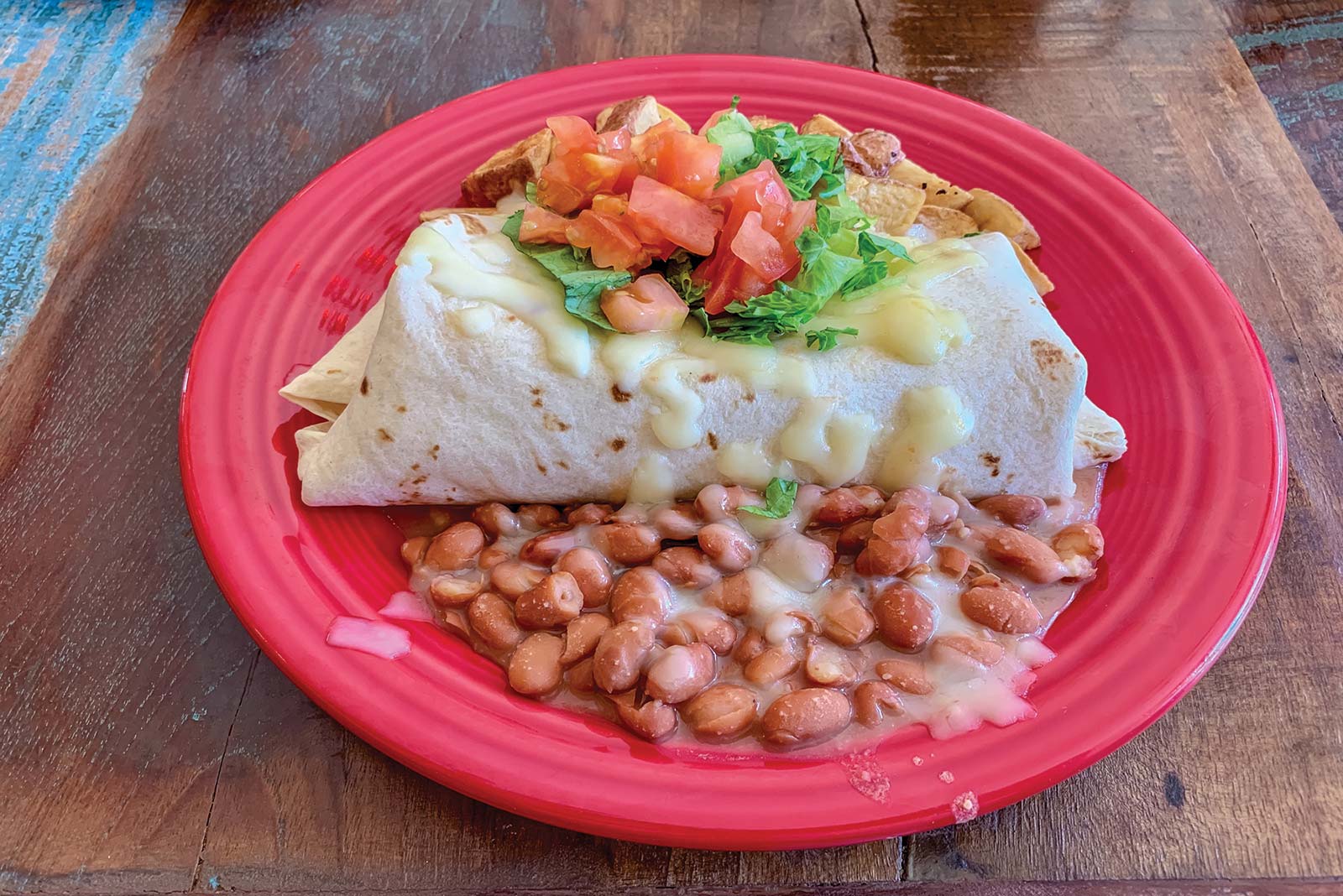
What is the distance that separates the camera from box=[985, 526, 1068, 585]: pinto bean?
163cm

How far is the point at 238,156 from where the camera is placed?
2.62 m

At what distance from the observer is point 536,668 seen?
1496mm

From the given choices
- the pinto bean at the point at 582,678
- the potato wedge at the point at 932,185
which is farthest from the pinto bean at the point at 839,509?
the potato wedge at the point at 932,185

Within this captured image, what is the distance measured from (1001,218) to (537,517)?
3.97 ft

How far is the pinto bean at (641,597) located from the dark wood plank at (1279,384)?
0.54 metres

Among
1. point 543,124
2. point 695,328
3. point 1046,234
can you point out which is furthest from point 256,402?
point 1046,234

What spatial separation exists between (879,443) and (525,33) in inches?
77.7

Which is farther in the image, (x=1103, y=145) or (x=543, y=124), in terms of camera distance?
(x=1103, y=145)

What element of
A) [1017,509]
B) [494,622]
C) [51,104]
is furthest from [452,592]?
[51,104]

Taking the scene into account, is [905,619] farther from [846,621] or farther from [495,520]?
[495,520]

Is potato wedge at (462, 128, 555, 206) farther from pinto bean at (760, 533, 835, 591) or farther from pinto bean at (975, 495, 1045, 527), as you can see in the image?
pinto bean at (975, 495, 1045, 527)

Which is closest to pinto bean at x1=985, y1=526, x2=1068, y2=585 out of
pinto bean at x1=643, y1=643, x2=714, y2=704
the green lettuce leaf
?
pinto bean at x1=643, y1=643, x2=714, y2=704

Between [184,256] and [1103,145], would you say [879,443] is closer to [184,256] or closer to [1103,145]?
[1103,145]

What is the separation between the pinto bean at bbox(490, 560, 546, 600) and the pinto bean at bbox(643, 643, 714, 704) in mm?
271
